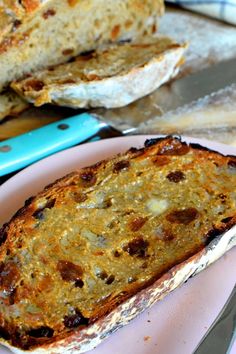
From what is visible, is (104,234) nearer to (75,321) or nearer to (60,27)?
(75,321)

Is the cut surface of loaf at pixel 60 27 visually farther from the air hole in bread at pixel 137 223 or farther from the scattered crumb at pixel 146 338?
the scattered crumb at pixel 146 338

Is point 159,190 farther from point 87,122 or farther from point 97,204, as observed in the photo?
point 87,122

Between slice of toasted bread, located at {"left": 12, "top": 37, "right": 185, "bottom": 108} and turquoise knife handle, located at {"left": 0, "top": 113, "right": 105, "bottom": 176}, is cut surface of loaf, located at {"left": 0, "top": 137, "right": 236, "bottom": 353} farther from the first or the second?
slice of toasted bread, located at {"left": 12, "top": 37, "right": 185, "bottom": 108}

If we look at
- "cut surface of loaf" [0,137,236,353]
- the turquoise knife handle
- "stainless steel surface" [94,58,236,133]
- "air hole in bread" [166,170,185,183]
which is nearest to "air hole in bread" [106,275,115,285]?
"cut surface of loaf" [0,137,236,353]

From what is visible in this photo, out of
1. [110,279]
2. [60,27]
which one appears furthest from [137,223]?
[60,27]

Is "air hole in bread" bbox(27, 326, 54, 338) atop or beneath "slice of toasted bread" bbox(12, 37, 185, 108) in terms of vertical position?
beneath

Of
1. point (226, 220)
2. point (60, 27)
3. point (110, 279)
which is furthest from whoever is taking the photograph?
point (60, 27)

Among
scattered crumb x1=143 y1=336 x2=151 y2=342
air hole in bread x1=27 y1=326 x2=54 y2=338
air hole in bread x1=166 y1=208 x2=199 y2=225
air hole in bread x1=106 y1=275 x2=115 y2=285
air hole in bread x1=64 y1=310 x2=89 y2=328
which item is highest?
air hole in bread x1=27 y1=326 x2=54 y2=338

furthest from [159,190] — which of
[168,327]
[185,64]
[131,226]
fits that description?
[185,64]
